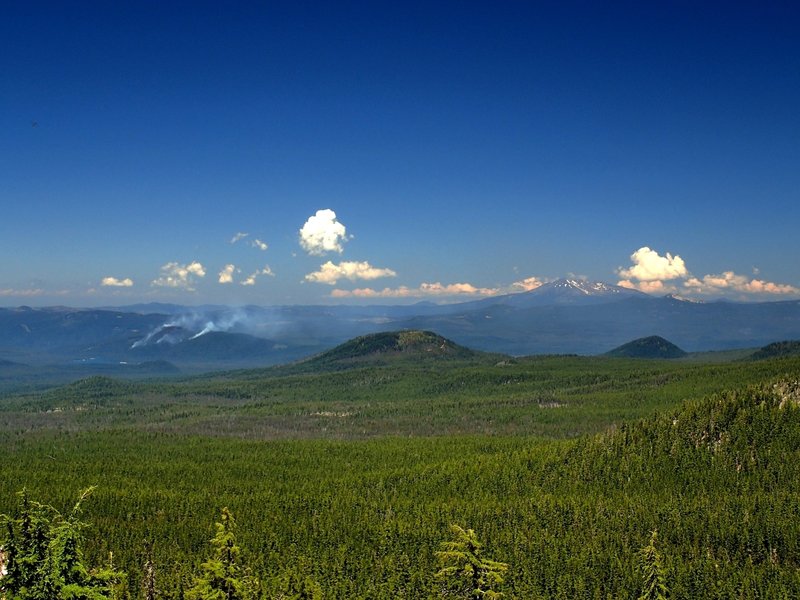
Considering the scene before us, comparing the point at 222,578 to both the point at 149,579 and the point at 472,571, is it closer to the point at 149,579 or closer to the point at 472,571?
the point at 472,571

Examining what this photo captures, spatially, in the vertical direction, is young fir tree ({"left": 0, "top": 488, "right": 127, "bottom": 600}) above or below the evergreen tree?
above

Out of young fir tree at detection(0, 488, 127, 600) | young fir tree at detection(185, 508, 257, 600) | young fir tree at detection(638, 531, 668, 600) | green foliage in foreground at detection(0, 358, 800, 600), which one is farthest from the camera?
green foliage in foreground at detection(0, 358, 800, 600)

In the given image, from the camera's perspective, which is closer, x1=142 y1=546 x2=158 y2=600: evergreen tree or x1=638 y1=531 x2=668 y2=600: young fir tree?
x1=638 y1=531 x2=668 y2=600: young fir tree

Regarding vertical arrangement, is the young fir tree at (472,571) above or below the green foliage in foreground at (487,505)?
above

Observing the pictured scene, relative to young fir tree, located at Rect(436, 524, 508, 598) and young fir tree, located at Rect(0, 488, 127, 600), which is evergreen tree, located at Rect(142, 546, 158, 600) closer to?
young fir tree, located at Rect(0, 488, 127, 600)

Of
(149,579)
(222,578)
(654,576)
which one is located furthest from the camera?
(149,579)

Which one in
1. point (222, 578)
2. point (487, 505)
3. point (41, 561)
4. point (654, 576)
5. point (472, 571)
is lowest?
point (487, 505)

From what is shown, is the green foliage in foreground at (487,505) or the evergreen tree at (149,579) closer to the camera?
the evergreen tree at (149,579)

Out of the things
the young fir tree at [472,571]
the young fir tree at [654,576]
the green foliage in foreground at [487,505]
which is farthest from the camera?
the green foliage in foreground at [487,505]

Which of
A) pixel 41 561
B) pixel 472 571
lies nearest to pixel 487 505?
pixel 472 571

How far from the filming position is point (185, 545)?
108m

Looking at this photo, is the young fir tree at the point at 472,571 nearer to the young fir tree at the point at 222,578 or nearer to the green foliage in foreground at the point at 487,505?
the young fir tree at the point at 222,578

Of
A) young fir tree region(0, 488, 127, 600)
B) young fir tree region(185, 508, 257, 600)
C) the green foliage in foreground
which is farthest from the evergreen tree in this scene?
young fir tree region(0, 488, 127, 600)

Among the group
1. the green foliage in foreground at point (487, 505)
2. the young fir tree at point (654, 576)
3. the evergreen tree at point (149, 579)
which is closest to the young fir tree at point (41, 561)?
the young fir tree at point (654, 576)
